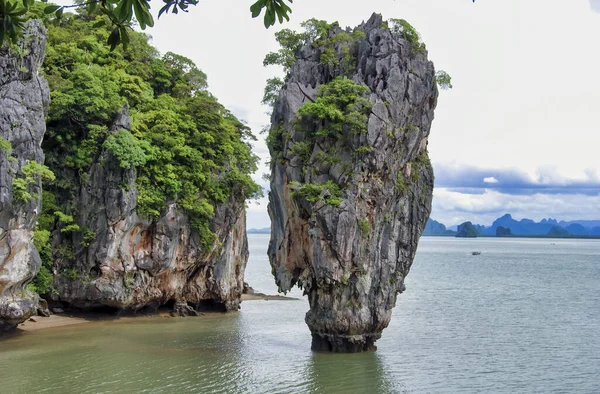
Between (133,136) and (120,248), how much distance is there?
20.1 ft

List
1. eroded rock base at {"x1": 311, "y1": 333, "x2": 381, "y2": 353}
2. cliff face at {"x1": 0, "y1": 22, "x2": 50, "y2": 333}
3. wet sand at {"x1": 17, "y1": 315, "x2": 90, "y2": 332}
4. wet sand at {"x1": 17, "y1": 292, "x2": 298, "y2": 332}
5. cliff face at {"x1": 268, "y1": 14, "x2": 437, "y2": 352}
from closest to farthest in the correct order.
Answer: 1. cliff face at {"x1": 268, "y1": 14, "x2": 437, "y2": 352}
2. cliff face at {"x1": 0, "y1": 22, "x2": 50, "y2": 333}
3. eroded rock base at {"x1": 311, "y1": 333, "x2": 381, "y2": 353}
4. wet sand at {"x1": 17, "y1": 315, "x2": 90, "y2": 332}
5. wet sand at {"x1": 17, "y1": 292, "x2": 298, "y2": 332}

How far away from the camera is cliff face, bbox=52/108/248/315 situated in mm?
31766

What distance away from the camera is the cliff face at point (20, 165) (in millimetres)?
24719

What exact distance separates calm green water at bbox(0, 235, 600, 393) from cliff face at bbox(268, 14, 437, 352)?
2353 millimetres

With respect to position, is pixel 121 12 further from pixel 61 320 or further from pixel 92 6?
pixel 61 320

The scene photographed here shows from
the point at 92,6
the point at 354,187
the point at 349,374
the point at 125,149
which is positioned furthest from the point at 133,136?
the point at 92,6

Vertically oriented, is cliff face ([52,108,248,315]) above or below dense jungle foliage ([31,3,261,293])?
below

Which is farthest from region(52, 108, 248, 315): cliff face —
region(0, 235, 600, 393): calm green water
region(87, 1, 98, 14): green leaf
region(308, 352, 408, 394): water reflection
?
region(87, 1, 98, 14): green leaf

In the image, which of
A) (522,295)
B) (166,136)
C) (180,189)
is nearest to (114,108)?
(166,136)

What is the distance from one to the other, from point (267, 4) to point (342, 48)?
933 inches

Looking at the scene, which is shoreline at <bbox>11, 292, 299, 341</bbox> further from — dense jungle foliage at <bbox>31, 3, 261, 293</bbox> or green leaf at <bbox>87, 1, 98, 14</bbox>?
green leaf at <bbox>87, 1, 98, 14</bbox>

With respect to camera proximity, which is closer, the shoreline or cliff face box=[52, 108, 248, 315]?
the shoreline

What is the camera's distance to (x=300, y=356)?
25047 millimetres

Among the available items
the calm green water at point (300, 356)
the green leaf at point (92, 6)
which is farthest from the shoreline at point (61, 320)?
the green leaf at point (92, 6)
